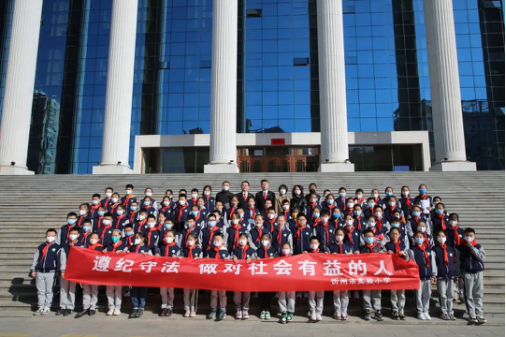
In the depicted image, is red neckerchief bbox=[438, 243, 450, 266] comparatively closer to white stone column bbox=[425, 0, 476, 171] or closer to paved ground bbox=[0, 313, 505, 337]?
paved ground bbox=[0, 313, 505, 337]

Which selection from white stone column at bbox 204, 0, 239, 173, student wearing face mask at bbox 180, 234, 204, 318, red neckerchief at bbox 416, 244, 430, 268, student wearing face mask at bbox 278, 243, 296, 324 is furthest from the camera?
white stone column at bbox 204, 0, 239, 173

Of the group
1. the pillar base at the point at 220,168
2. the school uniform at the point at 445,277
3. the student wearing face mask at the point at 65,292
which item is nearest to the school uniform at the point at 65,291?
the student wearing face mask at the point at 65,292

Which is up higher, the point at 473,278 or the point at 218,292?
the point at 473,278

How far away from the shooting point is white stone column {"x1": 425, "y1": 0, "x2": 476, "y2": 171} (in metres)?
23.0

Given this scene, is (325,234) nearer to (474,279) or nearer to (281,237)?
(281,237)

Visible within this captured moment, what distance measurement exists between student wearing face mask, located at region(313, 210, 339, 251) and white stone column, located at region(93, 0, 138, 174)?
58.6 feet

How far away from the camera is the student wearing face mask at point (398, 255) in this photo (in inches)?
307

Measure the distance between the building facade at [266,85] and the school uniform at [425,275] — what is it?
24931mm

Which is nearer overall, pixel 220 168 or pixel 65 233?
pixel 65 233

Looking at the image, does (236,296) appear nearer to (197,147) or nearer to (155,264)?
(155,264)

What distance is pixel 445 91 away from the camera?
76.7 ft

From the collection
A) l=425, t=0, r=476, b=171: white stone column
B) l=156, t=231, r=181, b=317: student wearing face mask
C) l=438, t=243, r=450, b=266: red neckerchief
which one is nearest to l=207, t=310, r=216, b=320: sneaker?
l=156, t=231, r=181, b=317: student wearing face mask

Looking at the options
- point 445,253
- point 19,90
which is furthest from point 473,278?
point 19,90

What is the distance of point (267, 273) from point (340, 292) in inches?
67.3
